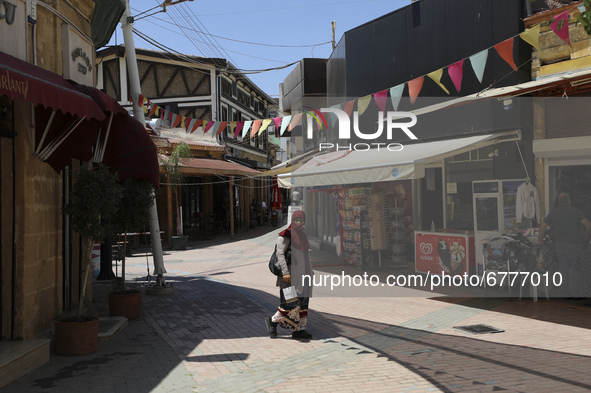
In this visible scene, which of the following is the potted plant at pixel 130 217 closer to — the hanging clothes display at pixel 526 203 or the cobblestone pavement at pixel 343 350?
the cobblestone pavement at pixel 343 350

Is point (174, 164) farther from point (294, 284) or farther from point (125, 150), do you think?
point (294, 284)

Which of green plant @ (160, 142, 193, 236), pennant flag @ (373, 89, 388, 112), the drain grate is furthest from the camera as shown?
green plant @ (160, 142, 193, 236)

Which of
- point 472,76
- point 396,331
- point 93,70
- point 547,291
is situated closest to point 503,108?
point 472,76

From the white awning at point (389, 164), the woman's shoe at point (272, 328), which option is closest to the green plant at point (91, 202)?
the woman's shoe at point (272, 328)

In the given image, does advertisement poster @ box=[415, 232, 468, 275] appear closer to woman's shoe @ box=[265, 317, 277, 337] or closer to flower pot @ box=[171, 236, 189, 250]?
woman's shoe @ box=[265, 317, 277, 337]

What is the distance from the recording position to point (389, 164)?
381 inches

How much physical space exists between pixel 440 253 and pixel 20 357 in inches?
314

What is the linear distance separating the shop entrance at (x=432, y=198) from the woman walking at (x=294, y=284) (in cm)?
666

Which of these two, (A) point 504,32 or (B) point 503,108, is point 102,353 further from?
(A) point 504,32

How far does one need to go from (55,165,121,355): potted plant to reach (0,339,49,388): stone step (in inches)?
→ 9.5

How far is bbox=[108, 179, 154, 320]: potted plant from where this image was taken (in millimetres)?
7379

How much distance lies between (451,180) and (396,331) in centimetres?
601

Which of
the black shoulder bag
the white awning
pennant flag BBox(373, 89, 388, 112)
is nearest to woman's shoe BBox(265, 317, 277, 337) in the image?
the black shoulder bag

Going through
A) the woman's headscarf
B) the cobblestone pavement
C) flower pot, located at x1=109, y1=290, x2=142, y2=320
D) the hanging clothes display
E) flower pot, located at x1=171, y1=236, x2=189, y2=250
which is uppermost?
the hanging clothes display
